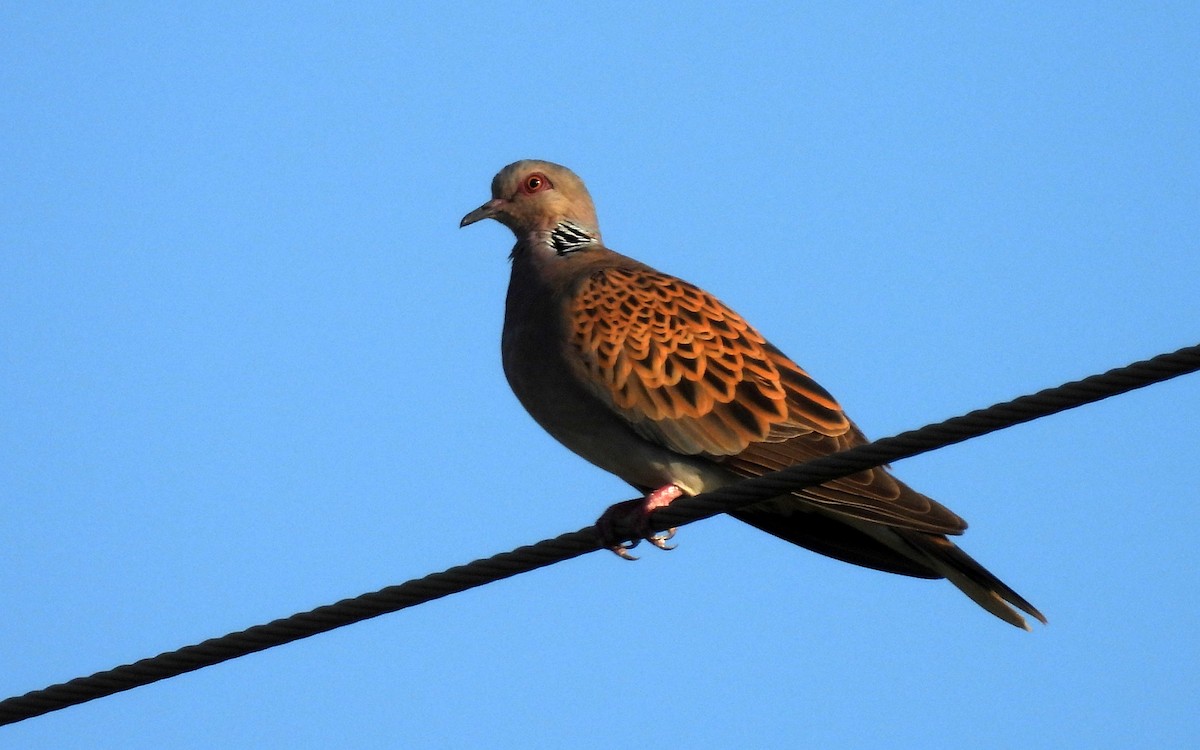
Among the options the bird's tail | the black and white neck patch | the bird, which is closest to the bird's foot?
the bird

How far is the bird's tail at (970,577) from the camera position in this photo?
5.03 meters

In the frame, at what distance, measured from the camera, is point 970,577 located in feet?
17.0

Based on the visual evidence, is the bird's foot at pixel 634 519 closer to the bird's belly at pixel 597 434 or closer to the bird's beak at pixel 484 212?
the bird's belly at pixel 597 434

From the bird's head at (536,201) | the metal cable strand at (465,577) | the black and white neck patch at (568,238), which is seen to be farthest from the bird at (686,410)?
the metal cable strand at (465,577)

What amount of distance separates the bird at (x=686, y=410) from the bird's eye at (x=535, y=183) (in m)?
0.79

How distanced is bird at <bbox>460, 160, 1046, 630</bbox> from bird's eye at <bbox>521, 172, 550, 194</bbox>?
79 cm

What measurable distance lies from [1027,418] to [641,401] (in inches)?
93.8

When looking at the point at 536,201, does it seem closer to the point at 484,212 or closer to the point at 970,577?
the point at 484,212

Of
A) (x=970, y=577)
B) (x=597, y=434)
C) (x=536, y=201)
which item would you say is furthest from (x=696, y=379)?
(x=536, y=201)

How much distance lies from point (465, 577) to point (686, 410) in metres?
1.88

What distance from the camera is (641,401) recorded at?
5.64 metres

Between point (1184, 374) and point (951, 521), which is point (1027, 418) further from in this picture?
point (951, 521)

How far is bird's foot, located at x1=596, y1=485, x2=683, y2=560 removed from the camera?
17.1 ft

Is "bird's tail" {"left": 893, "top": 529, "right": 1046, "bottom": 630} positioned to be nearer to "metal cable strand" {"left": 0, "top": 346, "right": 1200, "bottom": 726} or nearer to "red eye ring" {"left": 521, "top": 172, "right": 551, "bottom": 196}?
"metal cable strand" {"left": 0, "top": 346, "right": 1200, "bottom": 726}
